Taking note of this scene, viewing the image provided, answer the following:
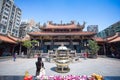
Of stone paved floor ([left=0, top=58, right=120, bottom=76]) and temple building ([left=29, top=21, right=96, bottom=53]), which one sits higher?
temple building ([left=29, top=21, right=96, bottom=53])

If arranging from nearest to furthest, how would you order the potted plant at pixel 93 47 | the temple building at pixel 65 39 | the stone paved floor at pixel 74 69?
the stone paved floor at pixel 74 69, the potted plant at pixel 93 47, the temple building at pixel 65 39

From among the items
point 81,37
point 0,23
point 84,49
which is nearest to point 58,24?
point 81,37

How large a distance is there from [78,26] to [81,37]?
3.96 meters

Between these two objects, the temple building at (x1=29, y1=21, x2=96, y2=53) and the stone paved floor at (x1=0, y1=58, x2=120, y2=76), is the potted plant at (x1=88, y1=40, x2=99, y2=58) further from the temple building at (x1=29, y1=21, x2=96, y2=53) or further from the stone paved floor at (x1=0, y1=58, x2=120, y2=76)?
the stone paved floor at (x1=0, y1=58, x2=120, y2=76)

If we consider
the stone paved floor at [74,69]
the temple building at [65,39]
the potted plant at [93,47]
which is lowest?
the stone paved floor at [74,69]

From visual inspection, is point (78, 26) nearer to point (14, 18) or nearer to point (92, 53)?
point (92, 53)

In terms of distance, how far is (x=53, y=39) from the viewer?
23.6m

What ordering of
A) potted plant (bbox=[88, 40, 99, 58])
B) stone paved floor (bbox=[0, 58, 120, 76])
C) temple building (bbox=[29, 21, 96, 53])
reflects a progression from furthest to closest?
temple building (bbox=[29, 21, 96, 53])
potted plant (bbox=[88, 40, 99, 58])
stone paved floor (bbox=[0, 58, 120, 76])

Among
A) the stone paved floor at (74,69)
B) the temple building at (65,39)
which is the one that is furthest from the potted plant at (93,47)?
the stone paved floor at (74,69)

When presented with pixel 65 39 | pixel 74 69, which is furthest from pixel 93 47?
pixel 74 69

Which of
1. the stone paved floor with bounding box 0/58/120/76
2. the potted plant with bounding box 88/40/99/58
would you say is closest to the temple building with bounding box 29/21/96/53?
the potted plant with bounding box 88/40/99/58

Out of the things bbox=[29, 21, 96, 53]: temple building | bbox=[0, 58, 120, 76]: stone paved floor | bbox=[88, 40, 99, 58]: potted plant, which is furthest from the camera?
bbox=[29, 21, 96, 53]: temple building

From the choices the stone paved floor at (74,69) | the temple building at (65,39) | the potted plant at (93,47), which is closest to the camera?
the stone paved floor at (74,69)

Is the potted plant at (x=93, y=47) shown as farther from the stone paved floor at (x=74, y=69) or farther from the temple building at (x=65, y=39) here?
the stone paved floor at (x=74, y=69)
